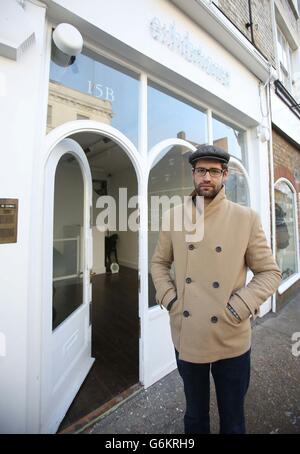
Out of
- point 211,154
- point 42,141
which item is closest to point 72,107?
point 42,141

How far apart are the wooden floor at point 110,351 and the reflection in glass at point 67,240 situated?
32.3 inches

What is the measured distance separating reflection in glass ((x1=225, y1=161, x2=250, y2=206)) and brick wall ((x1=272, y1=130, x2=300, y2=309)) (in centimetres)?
93

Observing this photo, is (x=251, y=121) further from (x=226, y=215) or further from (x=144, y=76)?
(x=226, y=215)

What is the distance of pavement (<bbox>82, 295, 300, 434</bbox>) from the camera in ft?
5.95

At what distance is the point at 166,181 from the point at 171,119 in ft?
3.07

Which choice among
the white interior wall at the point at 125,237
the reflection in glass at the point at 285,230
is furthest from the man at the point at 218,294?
the white interior wall at the point at 125,237

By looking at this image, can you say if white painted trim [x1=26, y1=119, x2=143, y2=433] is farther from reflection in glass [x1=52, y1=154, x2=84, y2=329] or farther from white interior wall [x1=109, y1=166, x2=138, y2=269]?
white interior wall [x1=109, y1=166, x2=138, y2=269]

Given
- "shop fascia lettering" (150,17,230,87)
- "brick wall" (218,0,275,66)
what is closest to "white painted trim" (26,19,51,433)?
"shop fascia lettering" (150,17,230,87)

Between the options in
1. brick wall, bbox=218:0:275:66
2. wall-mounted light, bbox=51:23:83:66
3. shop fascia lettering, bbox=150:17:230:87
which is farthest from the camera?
brick wall, bbox=218:0:275:66

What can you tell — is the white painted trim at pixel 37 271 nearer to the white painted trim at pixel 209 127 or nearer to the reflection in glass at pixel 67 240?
the reflection in glass at pixel 67 240

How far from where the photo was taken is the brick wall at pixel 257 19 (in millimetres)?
3455

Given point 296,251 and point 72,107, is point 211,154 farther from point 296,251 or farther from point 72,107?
point 296,251

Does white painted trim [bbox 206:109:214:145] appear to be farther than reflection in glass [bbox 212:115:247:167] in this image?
No

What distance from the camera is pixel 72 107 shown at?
195 cm
